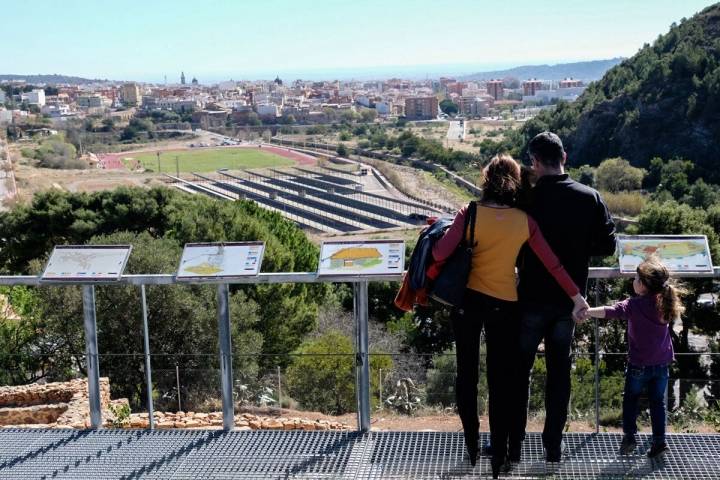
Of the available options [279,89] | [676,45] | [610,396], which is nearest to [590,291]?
[610,396]

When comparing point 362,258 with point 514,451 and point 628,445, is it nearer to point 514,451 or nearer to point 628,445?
point 514,451

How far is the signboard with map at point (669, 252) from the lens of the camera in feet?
11.7

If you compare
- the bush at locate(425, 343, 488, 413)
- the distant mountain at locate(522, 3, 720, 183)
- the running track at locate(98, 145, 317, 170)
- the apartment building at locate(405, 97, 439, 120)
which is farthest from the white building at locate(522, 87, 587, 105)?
the bush at locate(425, 343, 488, 413)

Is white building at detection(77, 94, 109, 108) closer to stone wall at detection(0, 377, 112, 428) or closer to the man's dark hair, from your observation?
stone wall at detection(0, 377, 112, 428)

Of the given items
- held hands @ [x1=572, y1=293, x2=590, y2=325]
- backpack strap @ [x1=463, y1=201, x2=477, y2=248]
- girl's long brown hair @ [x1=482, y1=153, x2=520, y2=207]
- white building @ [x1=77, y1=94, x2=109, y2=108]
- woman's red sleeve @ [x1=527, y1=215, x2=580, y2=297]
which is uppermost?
white building @ [x1=77, y1=94, x2=109, y2=108]

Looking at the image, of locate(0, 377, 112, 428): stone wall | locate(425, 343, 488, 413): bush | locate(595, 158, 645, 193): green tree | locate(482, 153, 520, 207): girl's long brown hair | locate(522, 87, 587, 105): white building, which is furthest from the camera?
locate(522, 87, 587, 105): white building

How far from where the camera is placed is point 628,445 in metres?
3.45

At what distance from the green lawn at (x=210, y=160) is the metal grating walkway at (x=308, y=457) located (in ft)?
251

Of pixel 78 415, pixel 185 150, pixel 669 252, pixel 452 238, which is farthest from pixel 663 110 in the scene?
pixel 185 150

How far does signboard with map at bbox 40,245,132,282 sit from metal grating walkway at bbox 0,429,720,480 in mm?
812

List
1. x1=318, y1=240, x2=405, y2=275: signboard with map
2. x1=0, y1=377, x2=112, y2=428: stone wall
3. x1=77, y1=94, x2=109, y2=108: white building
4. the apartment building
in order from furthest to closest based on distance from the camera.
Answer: x1=77, y1=94, x2=109, y2=108: white building, the apartment building, x1=0, y1=377, x2=112, y2=428: stone wall, x1=318, y1=240, x2=405, y2=275: signboard with map

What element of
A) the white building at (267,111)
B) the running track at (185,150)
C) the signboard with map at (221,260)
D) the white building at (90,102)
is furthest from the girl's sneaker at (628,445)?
the white building at (90,102)

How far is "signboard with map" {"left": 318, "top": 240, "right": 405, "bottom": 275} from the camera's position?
3.68 metres

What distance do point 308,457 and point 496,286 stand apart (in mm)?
1268
